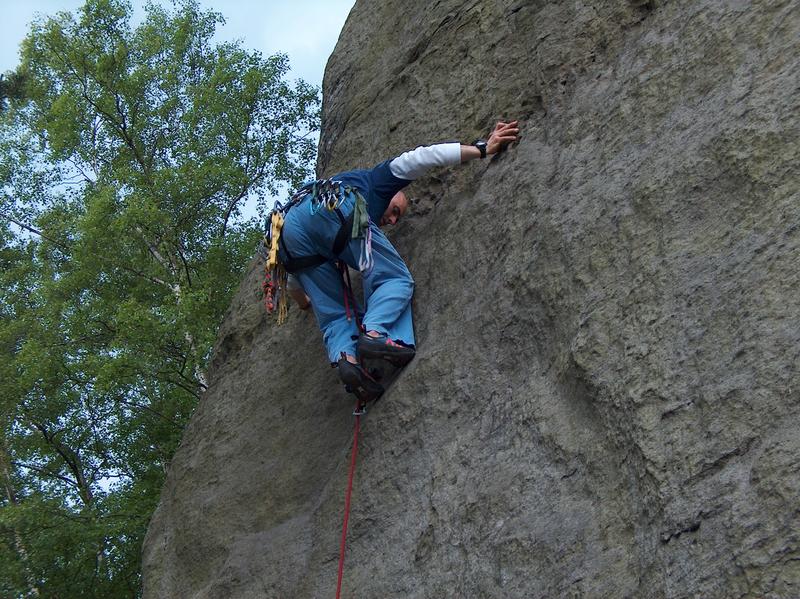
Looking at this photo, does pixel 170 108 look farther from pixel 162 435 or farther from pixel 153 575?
pixel 153 575

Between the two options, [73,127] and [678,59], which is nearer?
[678,59]

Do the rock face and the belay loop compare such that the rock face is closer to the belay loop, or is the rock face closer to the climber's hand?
the climber's hand

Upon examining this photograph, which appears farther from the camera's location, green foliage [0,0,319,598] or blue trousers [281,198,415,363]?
green foliage [0,0,319,598]

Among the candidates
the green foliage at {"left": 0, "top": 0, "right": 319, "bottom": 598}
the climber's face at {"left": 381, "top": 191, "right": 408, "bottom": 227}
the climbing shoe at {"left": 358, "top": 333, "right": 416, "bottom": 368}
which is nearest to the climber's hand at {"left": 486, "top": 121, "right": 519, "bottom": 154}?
the climber's face at {"left": 381, "top": 191, "right": 408, "bottom": 227}

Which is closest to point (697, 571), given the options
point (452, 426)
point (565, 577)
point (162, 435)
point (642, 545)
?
point (642, 545)

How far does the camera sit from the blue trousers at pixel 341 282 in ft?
16.5

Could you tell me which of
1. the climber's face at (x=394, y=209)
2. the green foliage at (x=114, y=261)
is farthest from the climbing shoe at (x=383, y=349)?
the green foliage at (x=114, y=261)

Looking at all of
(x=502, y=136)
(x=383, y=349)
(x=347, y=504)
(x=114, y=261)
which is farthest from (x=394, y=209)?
(x=114, y=261)

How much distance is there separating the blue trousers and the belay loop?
3cm

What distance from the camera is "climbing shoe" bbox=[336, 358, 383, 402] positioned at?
498cm

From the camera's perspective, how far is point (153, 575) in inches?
248

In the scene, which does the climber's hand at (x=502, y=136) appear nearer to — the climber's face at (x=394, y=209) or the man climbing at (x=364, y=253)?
the man climbing at (x=364, y=253)

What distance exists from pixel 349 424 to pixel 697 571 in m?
2.56

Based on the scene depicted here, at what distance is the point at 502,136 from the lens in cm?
513
